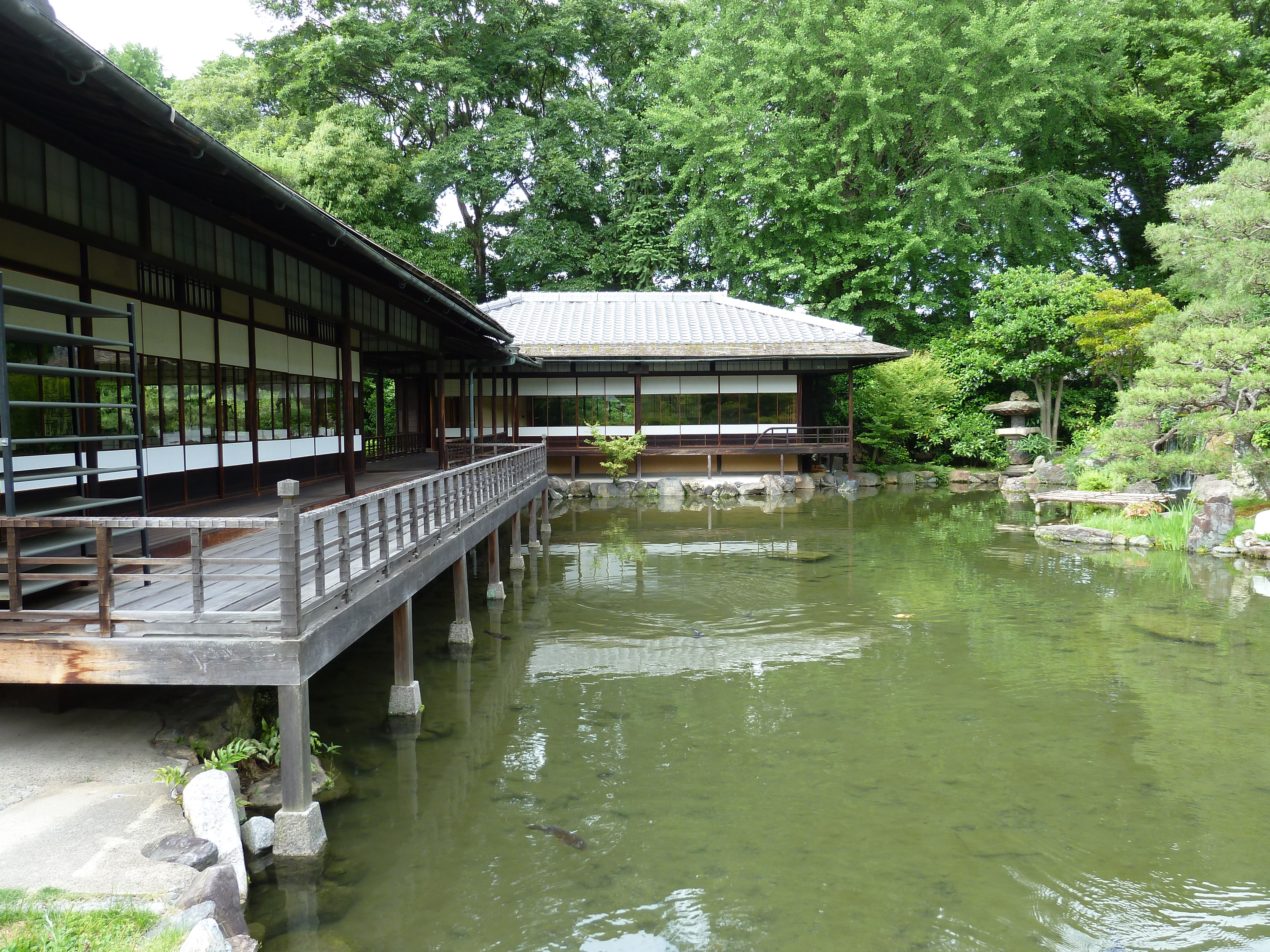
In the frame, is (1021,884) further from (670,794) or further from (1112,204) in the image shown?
(1112,204)

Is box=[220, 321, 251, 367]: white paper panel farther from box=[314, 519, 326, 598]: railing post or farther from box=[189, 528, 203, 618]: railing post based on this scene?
box=[189, 528, 203, 618]: railing post

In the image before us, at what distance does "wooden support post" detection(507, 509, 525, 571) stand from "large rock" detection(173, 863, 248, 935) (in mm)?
9436

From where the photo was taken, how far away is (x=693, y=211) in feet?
99.9

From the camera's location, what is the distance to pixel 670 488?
2422 cm

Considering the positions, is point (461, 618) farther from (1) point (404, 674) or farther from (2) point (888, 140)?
(2) point (888, 140)

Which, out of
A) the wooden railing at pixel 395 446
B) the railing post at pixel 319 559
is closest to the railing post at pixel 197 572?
the railing post at pixel 319 559

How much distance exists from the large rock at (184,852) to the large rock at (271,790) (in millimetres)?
856

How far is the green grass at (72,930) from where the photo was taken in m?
3.51

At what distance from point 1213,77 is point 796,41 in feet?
44.6

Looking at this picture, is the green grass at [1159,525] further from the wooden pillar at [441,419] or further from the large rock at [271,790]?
the large rock at [271,790]

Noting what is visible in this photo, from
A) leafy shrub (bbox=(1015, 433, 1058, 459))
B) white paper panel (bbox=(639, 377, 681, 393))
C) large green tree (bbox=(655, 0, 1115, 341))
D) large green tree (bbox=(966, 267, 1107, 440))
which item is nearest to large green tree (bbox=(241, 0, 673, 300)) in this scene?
large green tree (bbox=(655, 0, 1115, 341))

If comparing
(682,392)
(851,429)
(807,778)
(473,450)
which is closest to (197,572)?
(807,778)

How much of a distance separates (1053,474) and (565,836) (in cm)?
2315

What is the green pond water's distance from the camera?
15.3 ft
